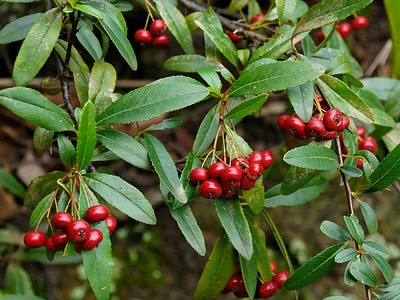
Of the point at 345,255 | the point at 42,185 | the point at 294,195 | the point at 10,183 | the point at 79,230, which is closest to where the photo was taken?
the point at 79,230

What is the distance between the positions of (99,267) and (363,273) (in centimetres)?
50

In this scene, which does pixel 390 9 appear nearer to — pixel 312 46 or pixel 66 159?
pixel 312 46

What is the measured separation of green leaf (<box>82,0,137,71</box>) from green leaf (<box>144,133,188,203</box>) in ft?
0.58

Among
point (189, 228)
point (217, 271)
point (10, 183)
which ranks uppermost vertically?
point (189, 228)

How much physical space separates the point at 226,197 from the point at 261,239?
28cm

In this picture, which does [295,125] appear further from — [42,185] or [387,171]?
[42,185]

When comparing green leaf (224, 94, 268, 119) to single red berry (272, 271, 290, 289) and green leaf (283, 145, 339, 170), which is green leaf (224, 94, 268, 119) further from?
single red berry (272, 271, 290, 289)

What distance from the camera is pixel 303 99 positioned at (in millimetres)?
1170

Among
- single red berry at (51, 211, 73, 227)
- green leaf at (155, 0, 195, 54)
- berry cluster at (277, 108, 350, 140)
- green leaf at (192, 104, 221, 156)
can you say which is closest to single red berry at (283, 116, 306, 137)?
berry cluster at (277, 108, 350, 140)

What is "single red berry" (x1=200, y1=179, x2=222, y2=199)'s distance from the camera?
1095 mm

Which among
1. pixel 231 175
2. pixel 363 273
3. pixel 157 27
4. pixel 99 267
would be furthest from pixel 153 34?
pixel 363 273

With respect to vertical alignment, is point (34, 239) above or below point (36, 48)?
below

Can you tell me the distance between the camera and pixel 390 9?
1.84 m

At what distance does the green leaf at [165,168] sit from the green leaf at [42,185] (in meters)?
0.21
